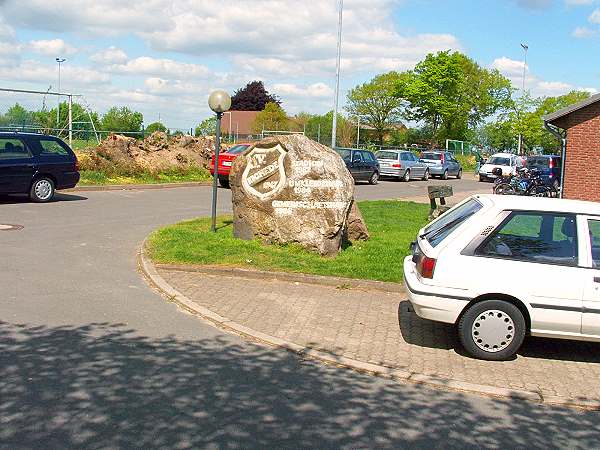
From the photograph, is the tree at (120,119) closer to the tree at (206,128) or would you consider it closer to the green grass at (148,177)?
the tree at (206,128)

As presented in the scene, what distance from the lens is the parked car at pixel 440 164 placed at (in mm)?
41656

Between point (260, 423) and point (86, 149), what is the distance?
2231 cm

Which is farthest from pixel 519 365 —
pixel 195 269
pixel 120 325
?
pixel 195 269

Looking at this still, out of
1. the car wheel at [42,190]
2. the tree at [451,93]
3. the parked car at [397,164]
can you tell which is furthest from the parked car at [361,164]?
the tree at [451,93]

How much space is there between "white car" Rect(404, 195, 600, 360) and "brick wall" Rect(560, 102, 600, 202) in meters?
16.9

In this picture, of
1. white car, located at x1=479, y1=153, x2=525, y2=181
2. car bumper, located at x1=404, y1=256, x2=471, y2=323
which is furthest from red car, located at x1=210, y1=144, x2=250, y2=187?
white car, located at x1=479, y1=153, x2=525, y2=181

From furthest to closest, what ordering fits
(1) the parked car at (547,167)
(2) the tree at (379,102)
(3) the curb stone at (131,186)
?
(2) the tree at (379,102), (1) the parked car at (547,167), (3) the curb stone at (131,186)

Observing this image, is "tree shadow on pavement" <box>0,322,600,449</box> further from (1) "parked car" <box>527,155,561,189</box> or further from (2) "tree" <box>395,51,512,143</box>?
(2) "tree" <box>395,51,512,143</box>

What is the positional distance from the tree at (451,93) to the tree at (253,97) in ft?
65.2

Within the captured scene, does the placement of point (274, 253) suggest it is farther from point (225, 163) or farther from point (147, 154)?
point (147, 154)

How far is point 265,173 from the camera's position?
11.3 m

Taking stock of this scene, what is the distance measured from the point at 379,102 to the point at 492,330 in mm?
73854

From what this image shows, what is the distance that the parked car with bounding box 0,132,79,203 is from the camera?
16.5 meters

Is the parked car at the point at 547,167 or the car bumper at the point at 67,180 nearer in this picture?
the car bumper at the point at 67,180
